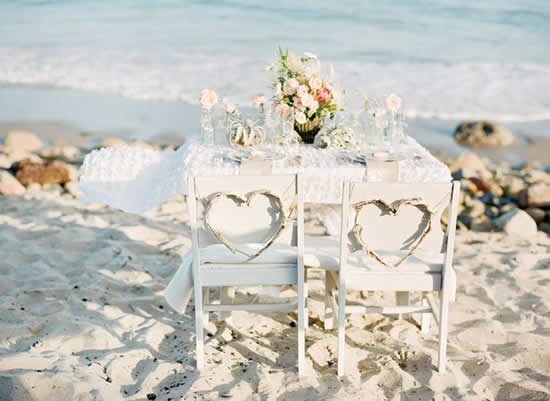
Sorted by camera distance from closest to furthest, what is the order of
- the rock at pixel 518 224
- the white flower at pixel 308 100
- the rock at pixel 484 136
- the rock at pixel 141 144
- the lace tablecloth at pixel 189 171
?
the lace tablecloth at pixel 189 171 < the white flower at pixel 308 100 < the rock at pixel 518 224 < the rock at pixel 141 144 < the rock at pixel 484 136

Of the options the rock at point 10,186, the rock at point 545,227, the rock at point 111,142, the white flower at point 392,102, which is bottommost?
the rock at point 545,227

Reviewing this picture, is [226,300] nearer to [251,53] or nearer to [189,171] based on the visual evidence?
[189,171]

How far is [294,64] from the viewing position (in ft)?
12.8

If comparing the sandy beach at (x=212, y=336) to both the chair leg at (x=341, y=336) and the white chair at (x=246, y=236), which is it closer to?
the chair leg at (x=341, y=336)

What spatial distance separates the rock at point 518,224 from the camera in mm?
5383

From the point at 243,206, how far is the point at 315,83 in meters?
1.21

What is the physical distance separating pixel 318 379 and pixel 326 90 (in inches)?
71.0

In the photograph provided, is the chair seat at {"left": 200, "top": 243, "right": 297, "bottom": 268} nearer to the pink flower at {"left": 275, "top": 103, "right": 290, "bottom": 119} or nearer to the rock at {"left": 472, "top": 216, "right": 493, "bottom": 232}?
the pink flower at {"left": 275, "top": 103, "right": 290, "bottom": 119}

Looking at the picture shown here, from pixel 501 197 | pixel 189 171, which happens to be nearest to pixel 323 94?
pixel 189 171

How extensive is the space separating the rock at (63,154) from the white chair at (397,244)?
5033 millimetres

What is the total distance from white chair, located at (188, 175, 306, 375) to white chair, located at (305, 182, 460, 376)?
9.6 inches

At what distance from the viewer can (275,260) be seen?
3.08 meters

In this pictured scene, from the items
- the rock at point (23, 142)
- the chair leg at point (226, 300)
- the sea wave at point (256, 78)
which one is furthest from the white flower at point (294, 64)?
the sea wave at point (256, 78)

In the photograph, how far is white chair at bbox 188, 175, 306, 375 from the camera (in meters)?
2.90
